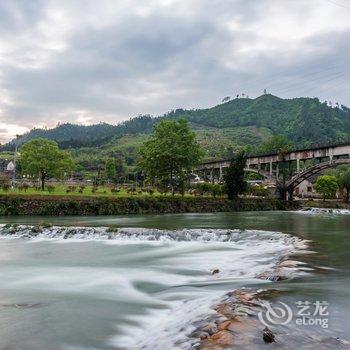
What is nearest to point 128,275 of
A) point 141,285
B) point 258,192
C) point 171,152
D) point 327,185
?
point 141,285

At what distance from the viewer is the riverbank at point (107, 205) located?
170ft

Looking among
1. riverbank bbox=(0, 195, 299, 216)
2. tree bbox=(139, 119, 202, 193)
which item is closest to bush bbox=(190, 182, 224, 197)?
riverbank bbox=(0, 195, 299, 216)

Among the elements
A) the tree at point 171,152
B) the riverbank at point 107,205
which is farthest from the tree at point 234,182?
the tree at point 171,152

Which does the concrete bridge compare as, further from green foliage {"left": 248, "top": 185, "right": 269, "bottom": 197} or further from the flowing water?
the flowing water

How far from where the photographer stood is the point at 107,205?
55938 millimetres

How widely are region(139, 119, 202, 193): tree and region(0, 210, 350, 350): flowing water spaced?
42.3 m

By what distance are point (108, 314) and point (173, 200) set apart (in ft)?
169

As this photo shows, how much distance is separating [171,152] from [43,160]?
22101mm

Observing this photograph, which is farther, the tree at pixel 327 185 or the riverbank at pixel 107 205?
the tree at pixel 327 185

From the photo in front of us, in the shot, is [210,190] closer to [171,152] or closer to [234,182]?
[234,182]

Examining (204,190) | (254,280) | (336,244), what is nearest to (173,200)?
(204,190)

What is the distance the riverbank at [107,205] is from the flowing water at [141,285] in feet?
74.4

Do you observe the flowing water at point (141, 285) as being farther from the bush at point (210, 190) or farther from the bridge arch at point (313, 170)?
the bridge arch at point (313, 170)

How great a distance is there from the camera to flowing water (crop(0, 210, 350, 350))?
10672mm
